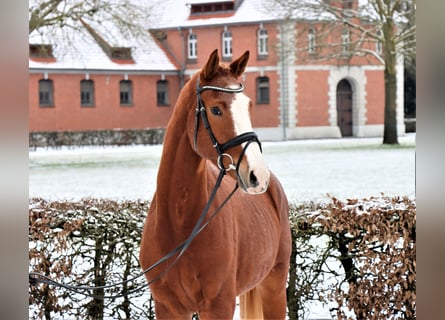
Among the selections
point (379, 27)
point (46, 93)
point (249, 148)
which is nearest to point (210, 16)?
point (46, 93)

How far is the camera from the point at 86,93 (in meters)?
28.4

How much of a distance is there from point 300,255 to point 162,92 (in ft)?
84.2

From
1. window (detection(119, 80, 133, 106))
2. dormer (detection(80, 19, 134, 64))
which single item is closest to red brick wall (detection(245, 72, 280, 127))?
window (detection(119, 80, 133, 106))

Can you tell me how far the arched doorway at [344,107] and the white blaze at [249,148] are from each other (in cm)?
2825

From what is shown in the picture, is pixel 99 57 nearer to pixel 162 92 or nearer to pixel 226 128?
pixel 162 92

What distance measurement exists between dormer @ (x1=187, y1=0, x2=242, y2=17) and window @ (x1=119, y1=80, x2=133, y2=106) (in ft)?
16.6

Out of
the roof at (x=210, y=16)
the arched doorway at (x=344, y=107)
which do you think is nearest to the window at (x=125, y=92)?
the roof at (x=210, y=16)
